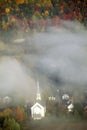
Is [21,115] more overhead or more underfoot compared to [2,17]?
more underfoot

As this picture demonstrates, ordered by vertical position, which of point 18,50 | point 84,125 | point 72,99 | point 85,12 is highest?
point 85,12

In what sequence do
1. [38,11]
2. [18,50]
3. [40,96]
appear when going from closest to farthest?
1. [40,96]
2. [18,50]
3. [38,11]

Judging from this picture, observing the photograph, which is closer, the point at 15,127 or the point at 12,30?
the point at 15,127

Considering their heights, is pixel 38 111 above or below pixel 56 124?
above

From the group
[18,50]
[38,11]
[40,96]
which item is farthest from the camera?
[38,11]

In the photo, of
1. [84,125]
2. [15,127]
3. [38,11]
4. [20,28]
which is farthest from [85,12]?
[15,127]

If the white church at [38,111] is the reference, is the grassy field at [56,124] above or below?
below

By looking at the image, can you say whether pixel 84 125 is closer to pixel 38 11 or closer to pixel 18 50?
pixel 18 50

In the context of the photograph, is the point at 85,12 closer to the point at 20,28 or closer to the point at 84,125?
the point at 20,28

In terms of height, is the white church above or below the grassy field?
above
